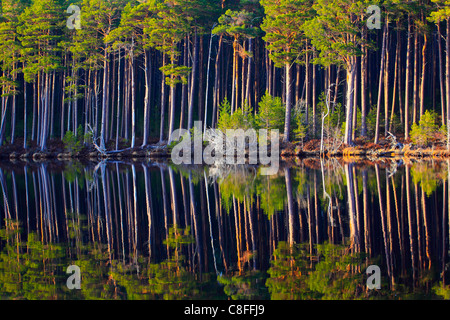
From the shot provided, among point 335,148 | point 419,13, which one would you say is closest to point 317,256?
point 335,148

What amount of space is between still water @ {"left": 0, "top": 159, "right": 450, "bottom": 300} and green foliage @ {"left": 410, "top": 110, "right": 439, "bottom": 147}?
43.5 ft

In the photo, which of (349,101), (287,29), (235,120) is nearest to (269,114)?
(235,120)

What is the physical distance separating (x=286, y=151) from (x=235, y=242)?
913 inches

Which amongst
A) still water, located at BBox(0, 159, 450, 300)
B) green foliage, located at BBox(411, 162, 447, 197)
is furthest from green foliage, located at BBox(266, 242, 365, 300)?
green foliage, located at BBox(411, 162, 447, 197)

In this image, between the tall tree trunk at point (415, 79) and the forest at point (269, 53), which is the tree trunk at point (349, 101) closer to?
the forest at point (269, 53)

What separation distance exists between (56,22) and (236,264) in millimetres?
37155

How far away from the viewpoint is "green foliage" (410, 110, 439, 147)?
85.5ft

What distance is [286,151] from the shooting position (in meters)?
30.4

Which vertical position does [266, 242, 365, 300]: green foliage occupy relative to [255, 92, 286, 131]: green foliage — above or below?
below

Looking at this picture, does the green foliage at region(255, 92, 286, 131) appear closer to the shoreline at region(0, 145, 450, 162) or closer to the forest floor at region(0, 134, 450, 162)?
the forest floor at region(0, 134, 450, 162)

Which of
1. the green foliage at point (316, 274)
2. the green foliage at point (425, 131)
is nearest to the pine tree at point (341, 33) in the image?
the green foliage at point (425, 131)

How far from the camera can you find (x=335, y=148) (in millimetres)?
29172
